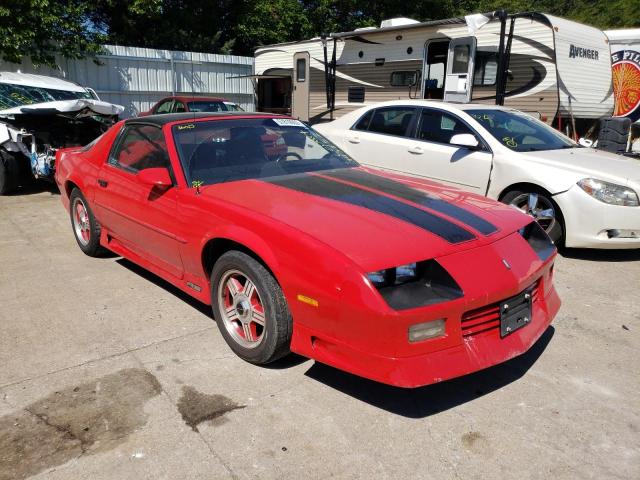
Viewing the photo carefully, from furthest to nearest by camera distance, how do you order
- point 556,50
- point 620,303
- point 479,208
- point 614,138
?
point 614,138 → point 556,50 → point 620,303 → point 479,208

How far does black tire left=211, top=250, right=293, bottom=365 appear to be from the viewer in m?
2.82

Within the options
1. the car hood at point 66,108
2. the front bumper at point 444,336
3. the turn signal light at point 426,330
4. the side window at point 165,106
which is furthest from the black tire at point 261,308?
the side window at point 165,106

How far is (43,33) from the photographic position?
14094mm

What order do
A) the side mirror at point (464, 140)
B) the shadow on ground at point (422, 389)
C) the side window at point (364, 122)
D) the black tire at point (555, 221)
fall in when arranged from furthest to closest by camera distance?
the side window at point (364, 122) → the side mirror at point (464, 140) → the black tire at point (555, 221) → the shadow on ground at point (422, 389)

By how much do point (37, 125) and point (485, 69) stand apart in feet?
26.3

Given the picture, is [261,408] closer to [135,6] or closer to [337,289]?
[337,289]

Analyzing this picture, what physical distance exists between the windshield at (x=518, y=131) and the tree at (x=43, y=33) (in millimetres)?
12521

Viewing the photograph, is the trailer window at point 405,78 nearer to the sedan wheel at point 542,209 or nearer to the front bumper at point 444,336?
the sedan wheel at point 542,209

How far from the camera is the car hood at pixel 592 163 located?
16.9ft

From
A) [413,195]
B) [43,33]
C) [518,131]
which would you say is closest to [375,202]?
[413,195]

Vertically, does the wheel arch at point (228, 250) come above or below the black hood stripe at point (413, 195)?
below

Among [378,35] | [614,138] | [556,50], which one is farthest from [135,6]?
[614,138]

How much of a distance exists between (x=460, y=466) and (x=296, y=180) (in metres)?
2.06

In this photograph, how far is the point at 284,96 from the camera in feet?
53.8
